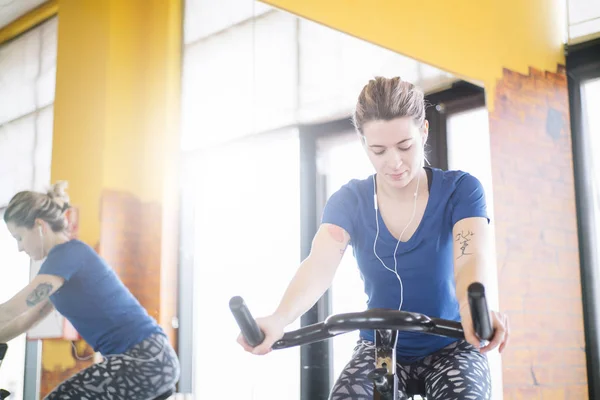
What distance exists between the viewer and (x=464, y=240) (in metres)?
1.73

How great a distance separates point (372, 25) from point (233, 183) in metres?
1.24

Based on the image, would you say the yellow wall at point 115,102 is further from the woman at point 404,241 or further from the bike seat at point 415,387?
the bike seat at point 415,387

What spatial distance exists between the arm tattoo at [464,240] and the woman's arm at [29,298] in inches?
42.1

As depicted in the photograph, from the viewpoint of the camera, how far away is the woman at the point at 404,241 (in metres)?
1.70

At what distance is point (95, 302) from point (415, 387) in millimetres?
914

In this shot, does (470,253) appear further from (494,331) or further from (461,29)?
(461,29)

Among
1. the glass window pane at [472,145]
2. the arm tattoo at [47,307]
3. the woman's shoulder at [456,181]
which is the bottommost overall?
the arm tattoo at [47,307]

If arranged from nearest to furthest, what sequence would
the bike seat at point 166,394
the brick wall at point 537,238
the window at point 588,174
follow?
the bike seat at point 166,394 < the brick wall at point 537,238 < the window at point 588,174

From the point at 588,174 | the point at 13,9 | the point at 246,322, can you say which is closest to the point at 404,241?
the point at 246,322

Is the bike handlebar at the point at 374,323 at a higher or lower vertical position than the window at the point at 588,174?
lower

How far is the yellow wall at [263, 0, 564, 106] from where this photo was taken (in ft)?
10.1

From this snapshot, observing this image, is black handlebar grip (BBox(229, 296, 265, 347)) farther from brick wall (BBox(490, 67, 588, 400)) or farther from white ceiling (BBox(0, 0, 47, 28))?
brick wall (BBox(490, 67, 588, 400))

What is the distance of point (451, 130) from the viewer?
333 cm

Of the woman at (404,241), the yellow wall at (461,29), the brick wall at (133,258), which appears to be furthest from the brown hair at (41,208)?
the yellow wall at (461,29)
